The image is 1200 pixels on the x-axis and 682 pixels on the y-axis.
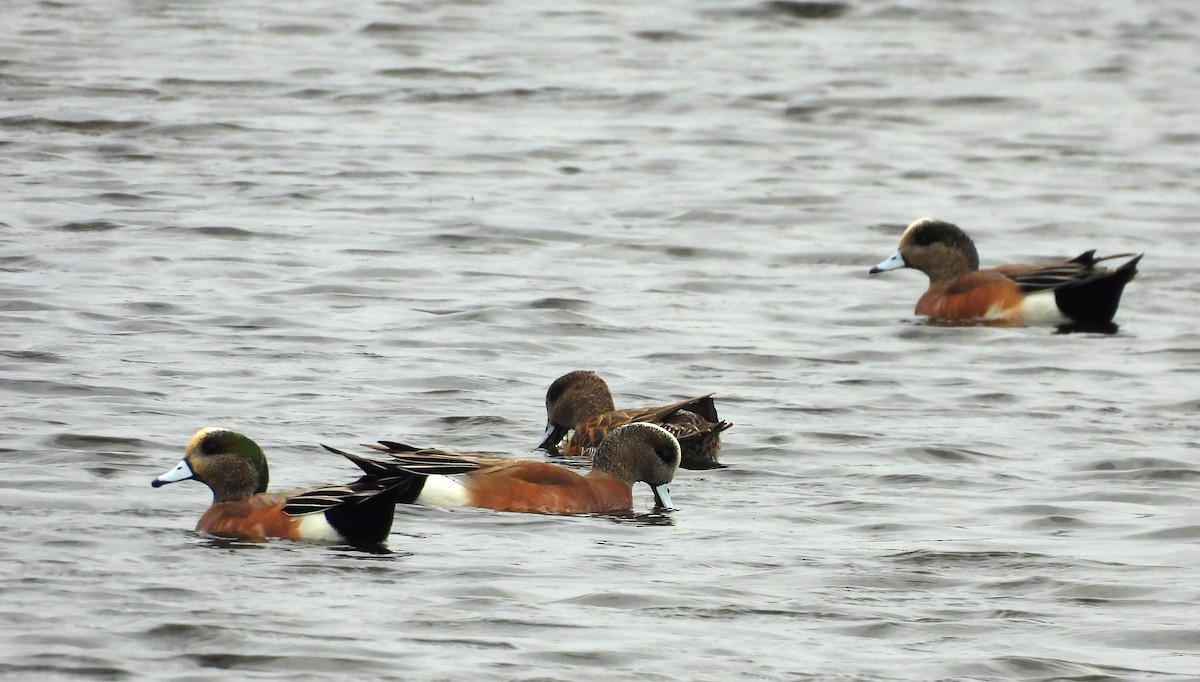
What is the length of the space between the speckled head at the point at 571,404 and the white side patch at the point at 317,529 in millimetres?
2403

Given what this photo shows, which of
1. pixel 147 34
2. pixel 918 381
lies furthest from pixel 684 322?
pixel 147 34

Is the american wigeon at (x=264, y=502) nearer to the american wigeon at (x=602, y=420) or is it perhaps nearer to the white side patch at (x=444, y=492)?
the white side patch at (x=444, y=492)

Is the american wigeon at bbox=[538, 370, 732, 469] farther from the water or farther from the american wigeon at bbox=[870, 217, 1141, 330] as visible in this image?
the american wigeon at bbox=[870, 217, 1141, 330]

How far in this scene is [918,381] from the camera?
12.2 m

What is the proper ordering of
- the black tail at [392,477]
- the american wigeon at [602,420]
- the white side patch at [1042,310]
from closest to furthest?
the black tail at [392,477] < the american wigeon at [602,420] < the white side patch at [1042,310]

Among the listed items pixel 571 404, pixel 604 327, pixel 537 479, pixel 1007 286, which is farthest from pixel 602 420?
pixel 1007 286

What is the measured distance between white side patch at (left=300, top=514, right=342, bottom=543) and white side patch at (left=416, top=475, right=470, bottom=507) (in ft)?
2.96

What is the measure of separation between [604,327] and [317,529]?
17.6ft

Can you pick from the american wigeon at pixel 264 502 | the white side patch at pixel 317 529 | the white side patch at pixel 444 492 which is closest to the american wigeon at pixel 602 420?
the white side patch at pixel 444 492

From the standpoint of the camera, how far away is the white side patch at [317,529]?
26.0 ft

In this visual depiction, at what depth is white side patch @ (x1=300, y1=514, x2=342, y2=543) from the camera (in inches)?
312

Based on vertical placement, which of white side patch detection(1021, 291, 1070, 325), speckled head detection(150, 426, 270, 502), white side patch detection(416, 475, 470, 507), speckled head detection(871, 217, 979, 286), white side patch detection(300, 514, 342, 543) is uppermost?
speckled head detection(150, 426, 270, 502)

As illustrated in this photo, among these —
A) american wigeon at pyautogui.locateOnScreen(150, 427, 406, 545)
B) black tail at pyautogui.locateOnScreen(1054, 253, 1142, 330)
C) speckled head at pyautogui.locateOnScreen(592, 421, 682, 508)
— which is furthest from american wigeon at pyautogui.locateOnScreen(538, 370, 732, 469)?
black tail at pyautogui.locateOnScreen(1054, 253, 1142, 330)

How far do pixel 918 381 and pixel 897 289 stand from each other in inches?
135
